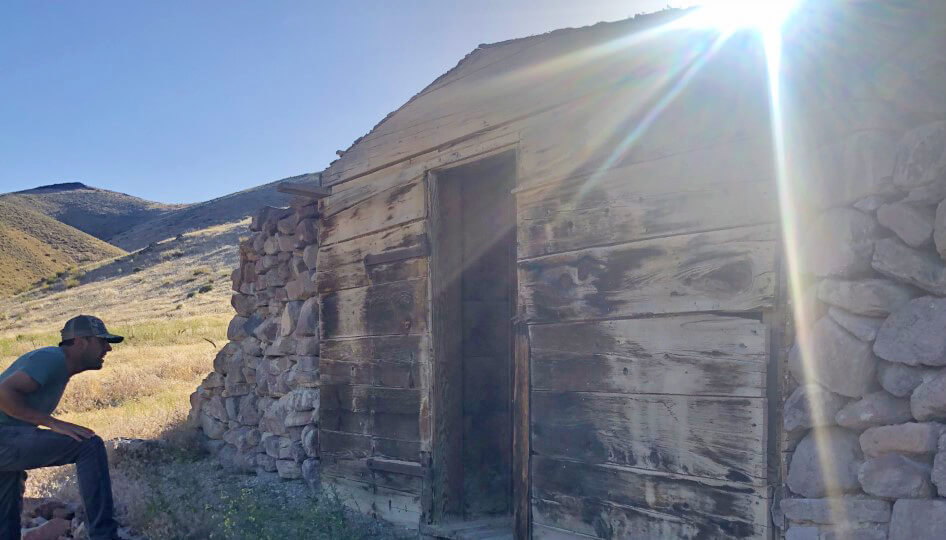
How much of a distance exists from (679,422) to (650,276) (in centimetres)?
70

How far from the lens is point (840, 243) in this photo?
116 inches

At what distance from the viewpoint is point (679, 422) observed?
3.47 m

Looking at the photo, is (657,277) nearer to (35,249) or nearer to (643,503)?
(643,503)

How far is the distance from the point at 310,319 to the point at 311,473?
127 cm

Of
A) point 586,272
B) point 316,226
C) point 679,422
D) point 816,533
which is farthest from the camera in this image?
point 316,226

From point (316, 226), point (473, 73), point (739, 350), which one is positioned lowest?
point (739, 350)

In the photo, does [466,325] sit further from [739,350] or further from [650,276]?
[739,350]

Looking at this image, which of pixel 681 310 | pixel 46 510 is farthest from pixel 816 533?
pixel 46 510

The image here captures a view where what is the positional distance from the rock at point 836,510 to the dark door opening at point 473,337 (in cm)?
239

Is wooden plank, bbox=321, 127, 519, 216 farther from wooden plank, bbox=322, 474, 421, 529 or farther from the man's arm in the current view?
the man's arm

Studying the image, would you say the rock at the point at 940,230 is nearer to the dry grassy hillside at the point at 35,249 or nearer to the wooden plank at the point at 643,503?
the wooden plank at the point at 643,503

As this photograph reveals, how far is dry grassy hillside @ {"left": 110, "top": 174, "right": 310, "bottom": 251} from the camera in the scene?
2098 inches

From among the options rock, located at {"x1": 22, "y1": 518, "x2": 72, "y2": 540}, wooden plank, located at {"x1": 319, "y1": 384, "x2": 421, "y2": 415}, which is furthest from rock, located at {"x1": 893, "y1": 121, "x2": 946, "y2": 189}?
rock, located at {"x1": 22, "y1": 518, "x2": 72, "y2": 540}

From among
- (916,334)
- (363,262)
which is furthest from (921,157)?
(363,262)
